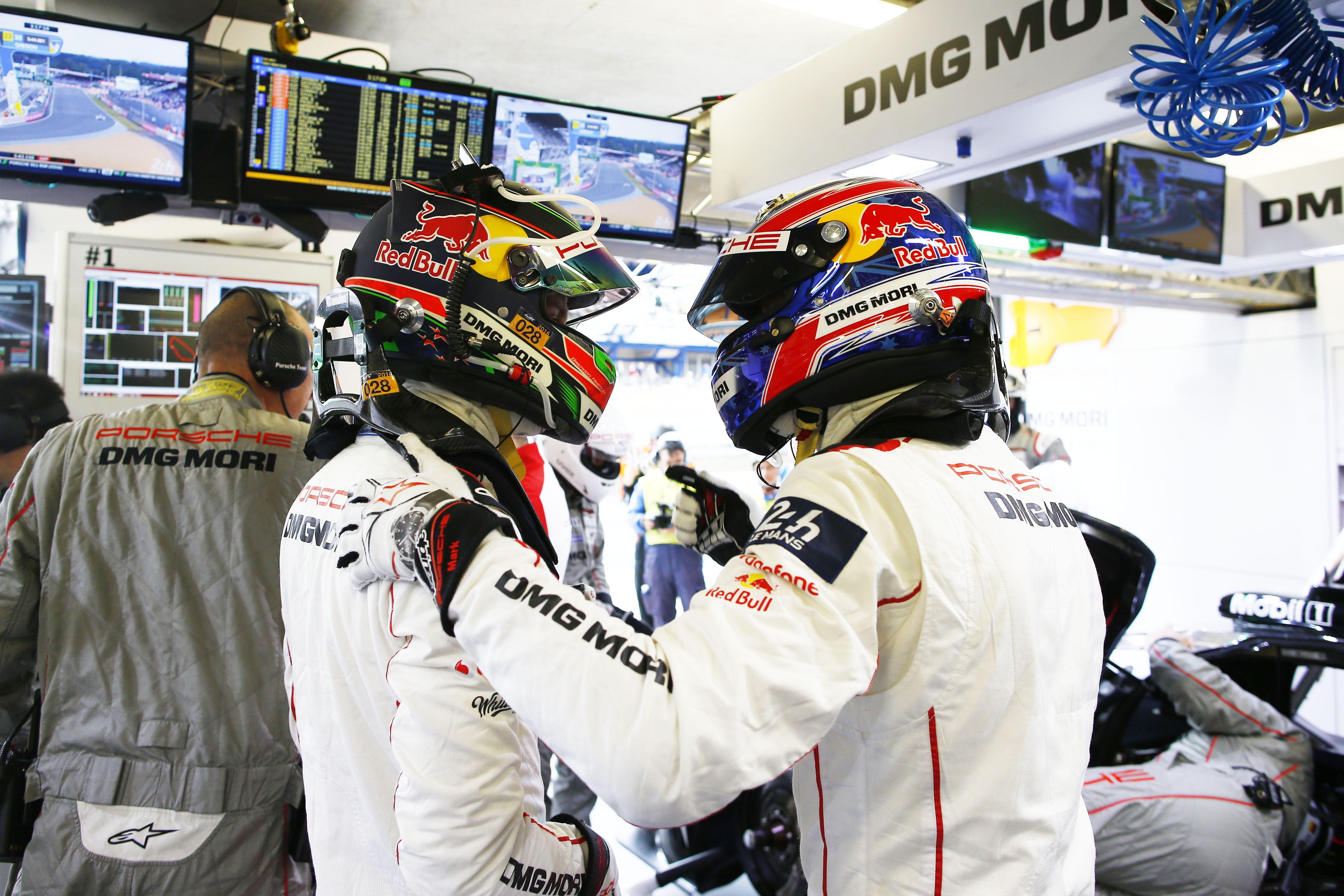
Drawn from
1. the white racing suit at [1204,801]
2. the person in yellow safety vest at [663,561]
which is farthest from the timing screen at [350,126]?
the person in yellow safety vest at [663,561]

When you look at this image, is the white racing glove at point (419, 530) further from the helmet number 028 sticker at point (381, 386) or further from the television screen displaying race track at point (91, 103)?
the television screen displaying race track at point (91, 103)

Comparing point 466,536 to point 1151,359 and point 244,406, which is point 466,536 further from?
point 1151,359

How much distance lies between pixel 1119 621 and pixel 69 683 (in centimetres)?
273

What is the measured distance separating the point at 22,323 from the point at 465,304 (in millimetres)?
2939

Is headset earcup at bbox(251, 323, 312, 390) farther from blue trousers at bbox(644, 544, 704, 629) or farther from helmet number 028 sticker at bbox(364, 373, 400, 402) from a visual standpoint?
blue trousers at bbox(644, 544, 704, 629)

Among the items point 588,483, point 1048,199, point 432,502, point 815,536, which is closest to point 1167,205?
point 1048,199

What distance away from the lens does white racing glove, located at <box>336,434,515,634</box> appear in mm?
939

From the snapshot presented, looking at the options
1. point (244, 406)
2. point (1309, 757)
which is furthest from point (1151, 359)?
point (244, 406)

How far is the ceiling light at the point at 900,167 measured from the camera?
10.9ft

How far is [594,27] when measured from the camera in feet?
14.8

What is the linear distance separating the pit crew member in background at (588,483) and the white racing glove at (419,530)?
110 inches

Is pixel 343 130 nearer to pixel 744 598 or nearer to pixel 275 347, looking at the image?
pixel 275 347

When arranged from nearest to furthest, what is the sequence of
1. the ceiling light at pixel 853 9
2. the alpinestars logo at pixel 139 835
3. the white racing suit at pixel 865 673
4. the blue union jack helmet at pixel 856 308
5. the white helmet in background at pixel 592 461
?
the white racing suit at pixel 865 673
the blue union jack helmet at pixel 856 308
the alpinestars logo at pixel 139 835
the ceiling light at pixel 853 9
the white helmet in background at pixel 592 461

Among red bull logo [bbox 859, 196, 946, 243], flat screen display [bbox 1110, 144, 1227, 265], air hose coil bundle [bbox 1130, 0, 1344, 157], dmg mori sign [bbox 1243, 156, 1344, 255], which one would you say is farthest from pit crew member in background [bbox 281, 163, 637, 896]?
dmg mori sign [bbox 1243, 156, 1344, 255]
